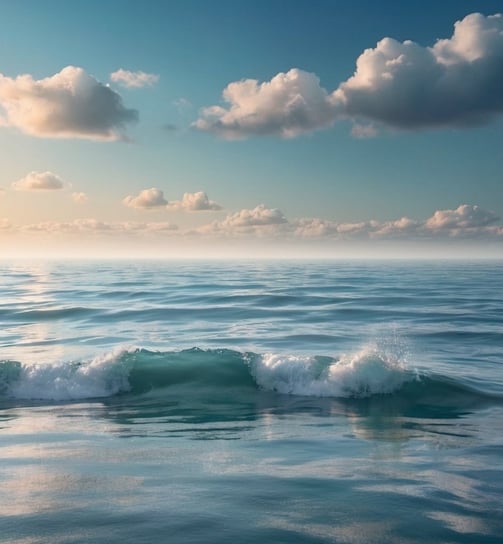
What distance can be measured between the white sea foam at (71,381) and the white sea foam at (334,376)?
420 cm

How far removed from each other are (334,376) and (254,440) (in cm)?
556

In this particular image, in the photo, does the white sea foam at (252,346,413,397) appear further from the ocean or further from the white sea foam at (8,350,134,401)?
the white sea foam at (8,350,134,401)

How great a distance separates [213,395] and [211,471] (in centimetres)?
683

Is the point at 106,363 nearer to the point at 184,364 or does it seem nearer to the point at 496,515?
the point at 184,364

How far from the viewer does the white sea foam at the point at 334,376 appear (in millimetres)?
14469

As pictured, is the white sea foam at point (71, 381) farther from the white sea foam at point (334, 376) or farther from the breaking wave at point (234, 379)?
the white sea foam at point (334, 376)

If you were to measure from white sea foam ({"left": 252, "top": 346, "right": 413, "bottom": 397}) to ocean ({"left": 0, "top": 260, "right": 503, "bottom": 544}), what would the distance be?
44mm

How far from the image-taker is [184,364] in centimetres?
1728

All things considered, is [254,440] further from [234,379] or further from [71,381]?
[71,381]

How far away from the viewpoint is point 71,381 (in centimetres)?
1506

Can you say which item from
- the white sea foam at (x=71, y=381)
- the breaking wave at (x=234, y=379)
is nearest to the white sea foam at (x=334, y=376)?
the breaking wave at (x=234, y=379)

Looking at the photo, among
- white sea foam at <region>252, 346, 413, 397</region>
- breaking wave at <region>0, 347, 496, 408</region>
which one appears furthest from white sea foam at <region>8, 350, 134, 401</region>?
white sea foam at <region>252, 346, 413, 397</region>

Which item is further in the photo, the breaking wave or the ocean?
the breaking wave

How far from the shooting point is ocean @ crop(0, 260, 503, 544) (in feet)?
19.8
